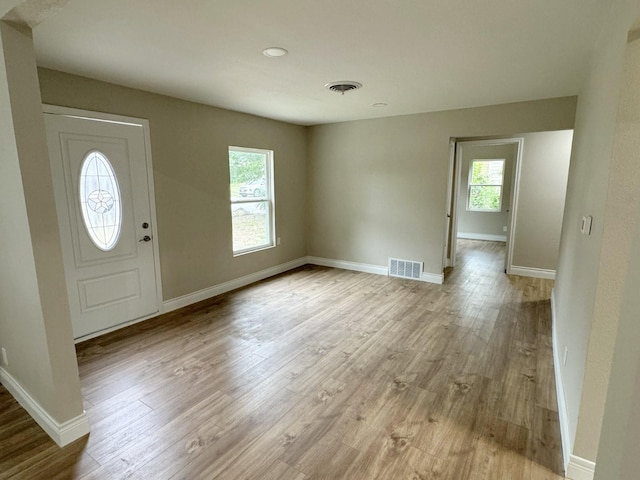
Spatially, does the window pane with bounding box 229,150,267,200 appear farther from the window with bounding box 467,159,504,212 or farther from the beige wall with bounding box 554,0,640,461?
the window with bounding box 467,159,504,212

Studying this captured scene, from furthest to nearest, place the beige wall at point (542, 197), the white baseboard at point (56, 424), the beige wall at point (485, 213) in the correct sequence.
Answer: the beige wall at point (485, 213) < the beige wall at point (542, 197) < the white baseboard at point (56, 424)

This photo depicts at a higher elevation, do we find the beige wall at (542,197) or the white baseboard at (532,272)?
the beige wall at (542,197)

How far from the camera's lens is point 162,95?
366 cm

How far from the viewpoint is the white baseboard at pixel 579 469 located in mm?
1669

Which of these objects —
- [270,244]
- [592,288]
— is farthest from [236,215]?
[592,288]

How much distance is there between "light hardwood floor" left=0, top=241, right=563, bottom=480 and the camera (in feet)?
5.95

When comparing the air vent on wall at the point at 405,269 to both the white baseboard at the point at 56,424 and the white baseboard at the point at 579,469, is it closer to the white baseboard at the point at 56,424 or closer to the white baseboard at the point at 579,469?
the white baseboard at the point at 579,469

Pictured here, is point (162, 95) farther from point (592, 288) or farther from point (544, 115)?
point (544, 115)

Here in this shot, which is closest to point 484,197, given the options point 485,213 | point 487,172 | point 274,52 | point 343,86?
point 485,213

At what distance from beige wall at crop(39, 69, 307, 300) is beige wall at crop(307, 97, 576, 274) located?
1145 mm

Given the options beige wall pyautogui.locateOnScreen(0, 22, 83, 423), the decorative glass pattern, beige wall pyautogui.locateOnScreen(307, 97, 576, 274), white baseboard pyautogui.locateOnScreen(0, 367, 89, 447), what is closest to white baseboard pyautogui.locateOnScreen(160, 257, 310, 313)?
beige wall pyautogui.locateOnScreen(307, 97, 576, 274)

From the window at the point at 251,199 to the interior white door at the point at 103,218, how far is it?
4.43 feet

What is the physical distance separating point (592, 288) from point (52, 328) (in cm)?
281

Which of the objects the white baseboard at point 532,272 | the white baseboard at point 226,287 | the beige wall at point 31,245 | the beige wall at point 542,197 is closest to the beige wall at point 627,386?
the beige wall at point 31,245
